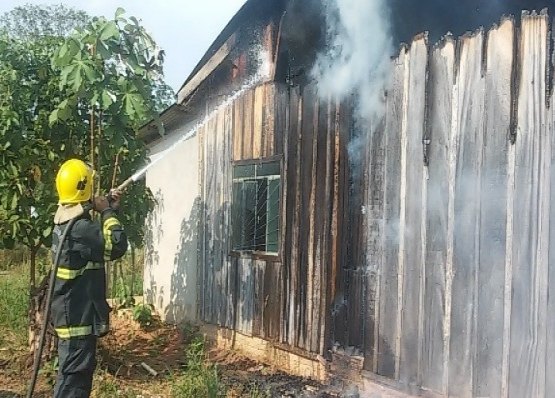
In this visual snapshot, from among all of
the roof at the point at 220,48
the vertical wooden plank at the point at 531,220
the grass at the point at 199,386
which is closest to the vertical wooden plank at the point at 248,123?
the roof at the point at 220,48

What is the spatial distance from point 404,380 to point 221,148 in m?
4.92

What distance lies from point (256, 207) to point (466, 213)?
12.8 feet

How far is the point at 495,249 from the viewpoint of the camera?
4.74m

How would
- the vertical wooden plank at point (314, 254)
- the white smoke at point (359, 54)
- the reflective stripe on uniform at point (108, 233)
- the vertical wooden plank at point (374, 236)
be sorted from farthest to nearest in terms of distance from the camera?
the vertical wooden plank at point (314, 254)
the white smoke at point (359, 54)
the vertical wooden plank at point (374, 236)
the reflective stripe on uniform at point (108, 233)

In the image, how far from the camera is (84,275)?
18.4 feet

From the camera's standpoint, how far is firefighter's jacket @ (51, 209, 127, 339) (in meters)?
5.48

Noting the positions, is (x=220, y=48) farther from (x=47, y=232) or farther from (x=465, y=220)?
(x=465, y=220)

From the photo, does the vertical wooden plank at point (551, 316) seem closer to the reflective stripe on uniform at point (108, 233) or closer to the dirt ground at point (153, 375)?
the dirt ground at point (153, 375)

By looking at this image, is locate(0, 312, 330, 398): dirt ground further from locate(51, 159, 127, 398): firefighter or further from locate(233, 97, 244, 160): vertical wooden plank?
locate(233, 97, 244, 160): vertical wooden plank

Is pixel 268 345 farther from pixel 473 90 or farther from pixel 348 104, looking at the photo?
pixel 473 90

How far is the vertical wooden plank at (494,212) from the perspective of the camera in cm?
469

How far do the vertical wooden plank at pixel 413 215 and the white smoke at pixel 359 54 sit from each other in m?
0.44

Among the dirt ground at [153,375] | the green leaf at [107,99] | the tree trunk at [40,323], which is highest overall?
the green leaf at [107,99]

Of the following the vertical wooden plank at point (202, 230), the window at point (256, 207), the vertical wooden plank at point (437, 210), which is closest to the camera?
the vertical wooden plank at point (437, 210)
